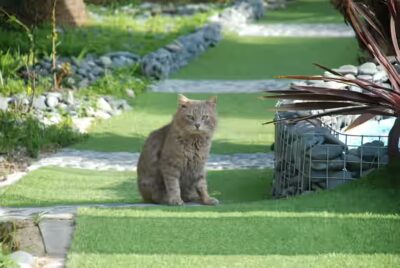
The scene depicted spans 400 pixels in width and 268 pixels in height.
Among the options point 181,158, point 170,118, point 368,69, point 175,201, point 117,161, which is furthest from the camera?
point 170,118

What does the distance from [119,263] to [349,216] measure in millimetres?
1754

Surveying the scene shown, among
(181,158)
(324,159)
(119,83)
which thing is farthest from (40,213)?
(119,83)

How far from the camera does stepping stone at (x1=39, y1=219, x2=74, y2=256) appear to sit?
21.6 ft

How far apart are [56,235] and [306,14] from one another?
72.0 feet

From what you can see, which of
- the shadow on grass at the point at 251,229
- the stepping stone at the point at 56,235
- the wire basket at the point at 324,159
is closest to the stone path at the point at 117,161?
the wire basket at the point at 324,159

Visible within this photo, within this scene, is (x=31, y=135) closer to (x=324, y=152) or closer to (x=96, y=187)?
(x=96, y=187)

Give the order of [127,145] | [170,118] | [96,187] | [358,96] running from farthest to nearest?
1. [170,118]
2. [127,145]
3. [96,187]
4. [358,96]

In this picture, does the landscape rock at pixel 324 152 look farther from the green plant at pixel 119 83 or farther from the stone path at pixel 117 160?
the green plant at pixel 119 83

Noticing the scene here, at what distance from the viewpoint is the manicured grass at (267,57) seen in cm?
1814

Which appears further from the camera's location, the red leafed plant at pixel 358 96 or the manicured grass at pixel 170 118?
the manicured grass at pixel 170 118

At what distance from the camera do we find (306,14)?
28.0 metres

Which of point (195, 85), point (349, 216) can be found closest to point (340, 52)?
point (195, 85)

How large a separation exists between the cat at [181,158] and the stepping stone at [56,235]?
162 centimetres

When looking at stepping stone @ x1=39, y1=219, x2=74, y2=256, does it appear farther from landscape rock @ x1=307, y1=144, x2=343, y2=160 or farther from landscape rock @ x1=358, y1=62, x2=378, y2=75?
landscape rock @ x1=358, y1=62, x2=378, y2=75
